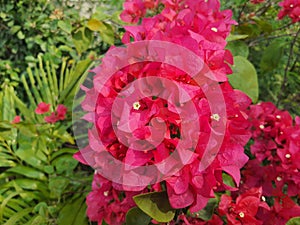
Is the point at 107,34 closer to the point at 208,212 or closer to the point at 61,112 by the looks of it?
the point at 61,112

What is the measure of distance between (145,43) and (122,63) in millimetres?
58

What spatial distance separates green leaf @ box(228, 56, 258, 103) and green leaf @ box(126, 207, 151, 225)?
0.53m

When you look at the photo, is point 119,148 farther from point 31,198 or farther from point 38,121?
point 38,121

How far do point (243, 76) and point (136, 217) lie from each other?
0.58 meters

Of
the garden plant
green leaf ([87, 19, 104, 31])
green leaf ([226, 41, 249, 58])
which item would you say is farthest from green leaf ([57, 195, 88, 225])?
green leaf ([226, 41, 249, 58])

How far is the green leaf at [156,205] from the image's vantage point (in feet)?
2.01

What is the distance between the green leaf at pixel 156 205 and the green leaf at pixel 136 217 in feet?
0.18

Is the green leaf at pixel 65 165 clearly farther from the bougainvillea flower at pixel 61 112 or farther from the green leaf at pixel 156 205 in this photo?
the green leaf at pixel 156 205

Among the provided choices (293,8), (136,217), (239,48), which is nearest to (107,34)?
(239,48)

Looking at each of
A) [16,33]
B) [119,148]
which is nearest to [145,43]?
[119,148]

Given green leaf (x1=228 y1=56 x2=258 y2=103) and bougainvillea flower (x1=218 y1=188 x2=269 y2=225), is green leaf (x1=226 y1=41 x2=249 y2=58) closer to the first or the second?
green leaf (x1=228 y1=56 x2=258 y2=103)

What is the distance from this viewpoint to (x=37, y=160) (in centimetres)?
151

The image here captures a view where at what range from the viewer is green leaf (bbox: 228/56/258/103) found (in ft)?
3.48

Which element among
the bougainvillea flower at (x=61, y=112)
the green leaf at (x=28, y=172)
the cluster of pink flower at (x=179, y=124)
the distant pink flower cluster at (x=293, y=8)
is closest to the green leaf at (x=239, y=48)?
the distant pink flower cluster at (x=293, y=8)
